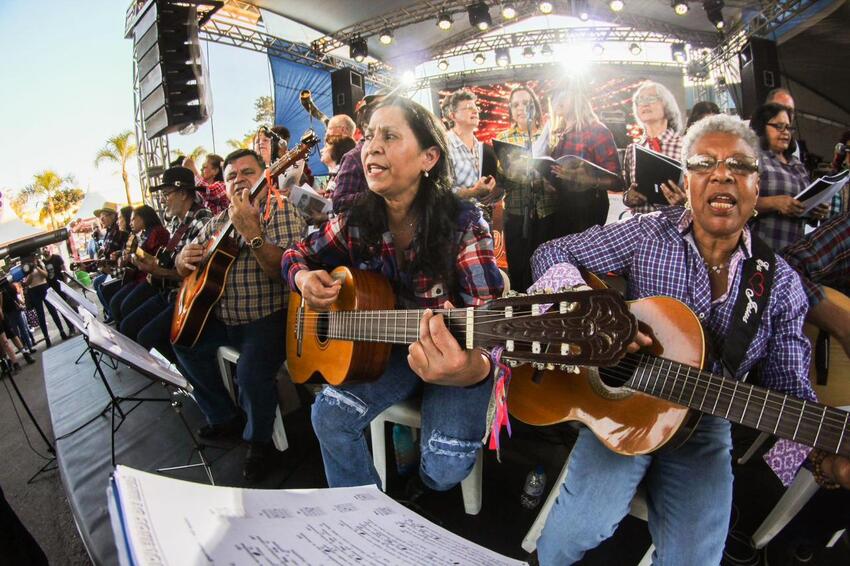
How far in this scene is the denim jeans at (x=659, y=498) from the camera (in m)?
1.25

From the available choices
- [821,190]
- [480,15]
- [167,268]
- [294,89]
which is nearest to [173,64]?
[167,268]

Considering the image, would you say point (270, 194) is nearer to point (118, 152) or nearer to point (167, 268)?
point (167, 268)

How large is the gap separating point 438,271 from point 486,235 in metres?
0.26

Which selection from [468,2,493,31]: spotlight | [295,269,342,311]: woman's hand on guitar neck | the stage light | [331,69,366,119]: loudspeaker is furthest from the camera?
the stage light

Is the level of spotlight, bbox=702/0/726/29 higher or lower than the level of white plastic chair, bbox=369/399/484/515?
higher

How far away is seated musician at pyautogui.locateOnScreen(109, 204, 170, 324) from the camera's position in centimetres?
407

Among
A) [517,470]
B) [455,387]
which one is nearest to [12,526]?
[455,387]

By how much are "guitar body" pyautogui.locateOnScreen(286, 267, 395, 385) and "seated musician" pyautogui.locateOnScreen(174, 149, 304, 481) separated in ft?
1.67

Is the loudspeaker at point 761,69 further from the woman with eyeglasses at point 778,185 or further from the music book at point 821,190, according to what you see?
the music book at point 821,190

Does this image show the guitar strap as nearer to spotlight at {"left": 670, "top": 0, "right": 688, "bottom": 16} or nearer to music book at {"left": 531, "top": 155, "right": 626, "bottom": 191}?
music book at {"left": 531, "top": 155, "right": 626, "bottom": 191}

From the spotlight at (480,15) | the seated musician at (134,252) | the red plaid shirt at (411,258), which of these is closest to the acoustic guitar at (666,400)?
the red plaid shirt at (411,258)

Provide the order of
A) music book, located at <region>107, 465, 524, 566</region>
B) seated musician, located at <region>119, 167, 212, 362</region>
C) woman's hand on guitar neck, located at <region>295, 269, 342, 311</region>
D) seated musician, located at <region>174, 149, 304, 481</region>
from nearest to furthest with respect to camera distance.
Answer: music book, located at <region>107, 465, 524, 566</region>, woman's hand on guitar neck, located at <region>295, 269, 342, 311</region>, seated musician, located at <region>174, 149, 304, 481</region>, seated musician, located at <region>119, 167, 212, 362</region>

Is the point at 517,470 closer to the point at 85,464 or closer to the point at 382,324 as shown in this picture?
the point at 382,324

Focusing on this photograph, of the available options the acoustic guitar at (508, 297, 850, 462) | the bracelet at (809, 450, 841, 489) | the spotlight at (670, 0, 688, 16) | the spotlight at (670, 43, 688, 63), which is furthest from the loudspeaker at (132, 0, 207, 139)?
the spotlight at (670, 43, 688, 63)
